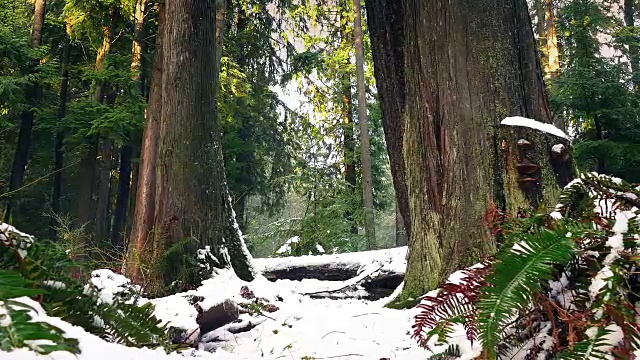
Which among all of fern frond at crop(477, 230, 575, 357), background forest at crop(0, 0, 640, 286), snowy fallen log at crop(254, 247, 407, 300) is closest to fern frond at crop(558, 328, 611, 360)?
fern frond at crop(477, 230, 575, 357)

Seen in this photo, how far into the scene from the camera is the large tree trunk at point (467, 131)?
9.40 ft

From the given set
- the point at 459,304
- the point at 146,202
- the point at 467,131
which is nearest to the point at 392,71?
the point at 467,131

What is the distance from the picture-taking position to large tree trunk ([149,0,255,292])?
4654 mm

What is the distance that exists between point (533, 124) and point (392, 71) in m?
1.71

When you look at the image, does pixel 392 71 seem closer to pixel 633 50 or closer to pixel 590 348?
pixel 590 348

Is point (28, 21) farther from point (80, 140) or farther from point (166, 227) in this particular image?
point (166, 227)

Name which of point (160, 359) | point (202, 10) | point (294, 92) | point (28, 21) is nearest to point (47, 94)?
point (28, 21)

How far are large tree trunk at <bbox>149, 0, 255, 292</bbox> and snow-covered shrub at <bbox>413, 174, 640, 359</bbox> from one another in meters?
3.60

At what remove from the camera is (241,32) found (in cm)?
1702

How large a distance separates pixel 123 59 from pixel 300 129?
23.3ft

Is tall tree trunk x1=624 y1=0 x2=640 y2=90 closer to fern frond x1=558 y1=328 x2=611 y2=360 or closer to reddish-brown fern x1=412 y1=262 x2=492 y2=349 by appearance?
reddish-brown fern x1=412 y1=262 x2=492 y2=349

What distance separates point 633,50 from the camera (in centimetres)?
1390

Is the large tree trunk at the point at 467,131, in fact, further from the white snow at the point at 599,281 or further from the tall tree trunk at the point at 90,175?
the tall tree trunk at the point at 90,175

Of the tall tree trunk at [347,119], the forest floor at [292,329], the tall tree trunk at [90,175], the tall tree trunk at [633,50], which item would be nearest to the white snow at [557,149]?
the forest floor at [292,329]
